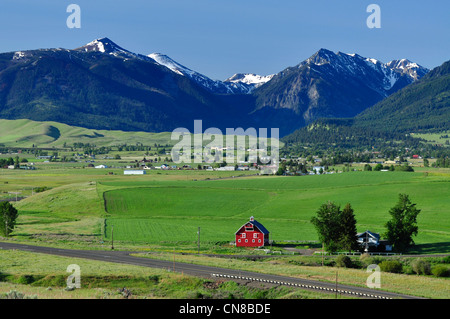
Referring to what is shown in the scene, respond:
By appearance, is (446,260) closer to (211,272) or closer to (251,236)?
(251,236)

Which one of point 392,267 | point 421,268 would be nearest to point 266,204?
point 392,267

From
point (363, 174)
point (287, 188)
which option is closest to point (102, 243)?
point (287, 188)

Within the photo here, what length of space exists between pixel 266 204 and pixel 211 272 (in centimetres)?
6914

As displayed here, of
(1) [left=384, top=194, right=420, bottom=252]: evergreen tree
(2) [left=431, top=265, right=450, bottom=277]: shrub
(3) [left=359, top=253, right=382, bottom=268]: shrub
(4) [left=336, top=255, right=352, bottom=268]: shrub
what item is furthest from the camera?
(1) [left=384, top=194, right=420, bottom=252]: evergreen tree

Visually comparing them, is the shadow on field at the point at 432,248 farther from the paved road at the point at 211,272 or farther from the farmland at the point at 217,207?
the paved road at the point at 211,272

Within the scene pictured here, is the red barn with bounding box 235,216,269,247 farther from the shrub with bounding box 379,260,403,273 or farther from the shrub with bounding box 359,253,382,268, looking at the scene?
the shrub with bounding box 379,260,403,273

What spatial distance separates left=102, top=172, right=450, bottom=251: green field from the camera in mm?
96000

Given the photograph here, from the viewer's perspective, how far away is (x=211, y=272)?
58.9 meters

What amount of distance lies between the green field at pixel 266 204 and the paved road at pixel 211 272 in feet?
49.9

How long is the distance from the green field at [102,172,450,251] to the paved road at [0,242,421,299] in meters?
15.2

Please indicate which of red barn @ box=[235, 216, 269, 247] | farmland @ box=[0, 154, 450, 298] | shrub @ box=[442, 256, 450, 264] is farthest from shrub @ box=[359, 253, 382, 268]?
red barn @ box=[235, 216, 269, 247]

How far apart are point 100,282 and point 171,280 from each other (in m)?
6.59

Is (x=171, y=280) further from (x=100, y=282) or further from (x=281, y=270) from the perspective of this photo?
(x=281, y=270)

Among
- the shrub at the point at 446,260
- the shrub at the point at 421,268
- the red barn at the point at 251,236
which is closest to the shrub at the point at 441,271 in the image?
the shrub at the point at 421,268
